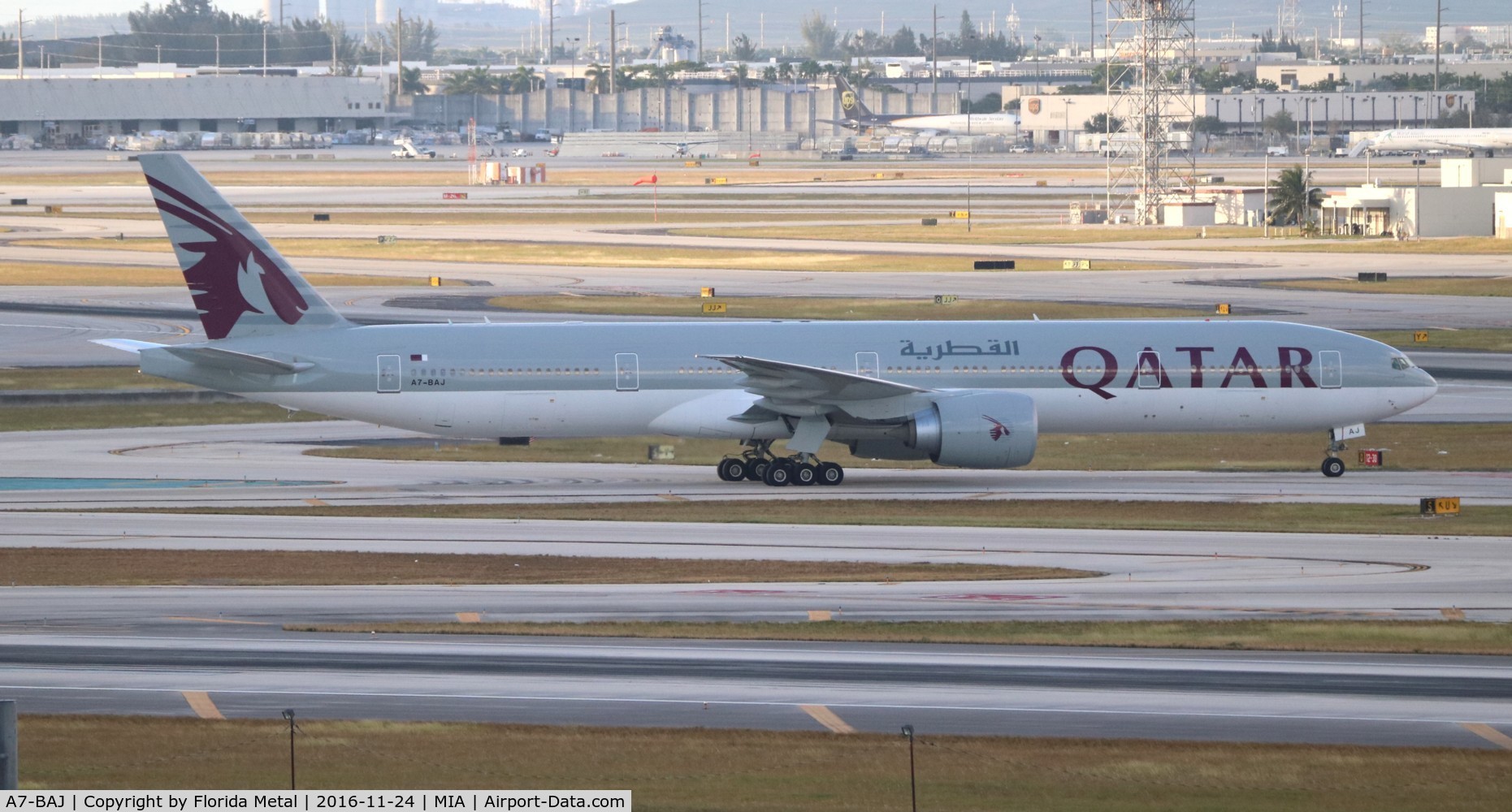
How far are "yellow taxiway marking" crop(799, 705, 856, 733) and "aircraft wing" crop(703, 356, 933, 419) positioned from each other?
19.3m

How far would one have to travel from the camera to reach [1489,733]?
23391mm

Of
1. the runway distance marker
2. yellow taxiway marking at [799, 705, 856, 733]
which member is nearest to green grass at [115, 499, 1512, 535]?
the runway distance marker

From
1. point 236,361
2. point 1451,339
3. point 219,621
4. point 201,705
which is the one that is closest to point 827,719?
point 201,705

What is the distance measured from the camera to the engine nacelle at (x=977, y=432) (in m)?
43.8

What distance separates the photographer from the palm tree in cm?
12344

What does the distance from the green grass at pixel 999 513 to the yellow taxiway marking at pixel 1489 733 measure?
47.3 ft

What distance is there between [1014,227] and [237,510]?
95.1 metres

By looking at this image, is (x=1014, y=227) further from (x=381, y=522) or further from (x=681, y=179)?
(x=381, y=522)

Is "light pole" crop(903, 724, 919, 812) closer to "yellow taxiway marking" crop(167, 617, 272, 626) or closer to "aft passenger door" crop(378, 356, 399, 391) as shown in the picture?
"yellow taxiway marking" crop(167, 617, 272, 626)

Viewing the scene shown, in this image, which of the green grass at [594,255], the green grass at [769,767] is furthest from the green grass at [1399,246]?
the green grass at [769,767]

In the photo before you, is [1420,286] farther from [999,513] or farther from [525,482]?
[525,482]

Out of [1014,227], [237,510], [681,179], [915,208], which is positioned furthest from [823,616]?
[681,179]

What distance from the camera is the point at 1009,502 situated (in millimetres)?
42625

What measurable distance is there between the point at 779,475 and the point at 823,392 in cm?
279
